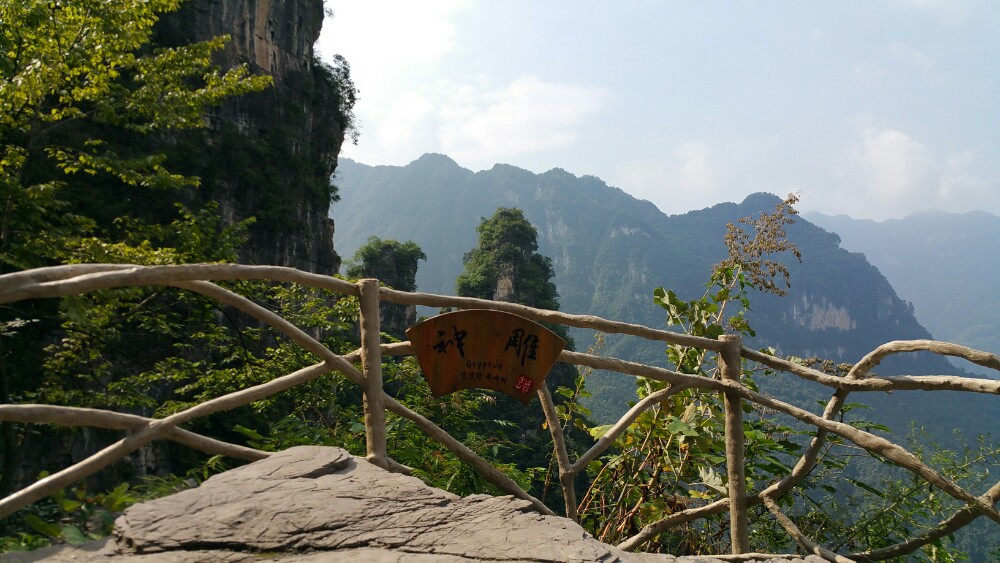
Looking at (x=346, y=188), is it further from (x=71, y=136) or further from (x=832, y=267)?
(x=71, y=136)

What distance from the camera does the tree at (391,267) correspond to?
32594 mm

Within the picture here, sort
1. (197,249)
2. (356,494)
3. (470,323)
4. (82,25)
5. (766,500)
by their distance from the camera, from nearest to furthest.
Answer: (356,494)
(470,323)
(766,500)
(82,25)
(197,249)

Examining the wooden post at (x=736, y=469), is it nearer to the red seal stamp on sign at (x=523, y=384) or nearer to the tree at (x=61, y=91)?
the red seal stamp on sign at (x=523, y=384)

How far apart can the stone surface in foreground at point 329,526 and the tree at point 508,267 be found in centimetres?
3286

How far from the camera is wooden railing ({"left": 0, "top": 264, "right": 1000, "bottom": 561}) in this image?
5.29 feet

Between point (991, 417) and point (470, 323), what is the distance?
67286mm

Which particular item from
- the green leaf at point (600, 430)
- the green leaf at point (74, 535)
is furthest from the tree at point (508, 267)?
the green leaf at point (74, 535)

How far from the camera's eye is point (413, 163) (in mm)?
139250

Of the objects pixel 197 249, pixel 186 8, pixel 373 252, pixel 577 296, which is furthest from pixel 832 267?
pixel 197 249

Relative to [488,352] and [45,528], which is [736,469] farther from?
[45,528]

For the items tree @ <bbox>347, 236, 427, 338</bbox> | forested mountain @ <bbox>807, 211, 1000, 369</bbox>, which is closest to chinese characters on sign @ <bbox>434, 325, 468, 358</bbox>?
tree @ <bbox>347, 236, 427, 338</bbox>

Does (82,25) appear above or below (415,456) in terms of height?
above

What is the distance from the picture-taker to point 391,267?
34.2 metres

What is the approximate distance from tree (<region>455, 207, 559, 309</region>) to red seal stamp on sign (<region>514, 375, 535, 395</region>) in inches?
1274
